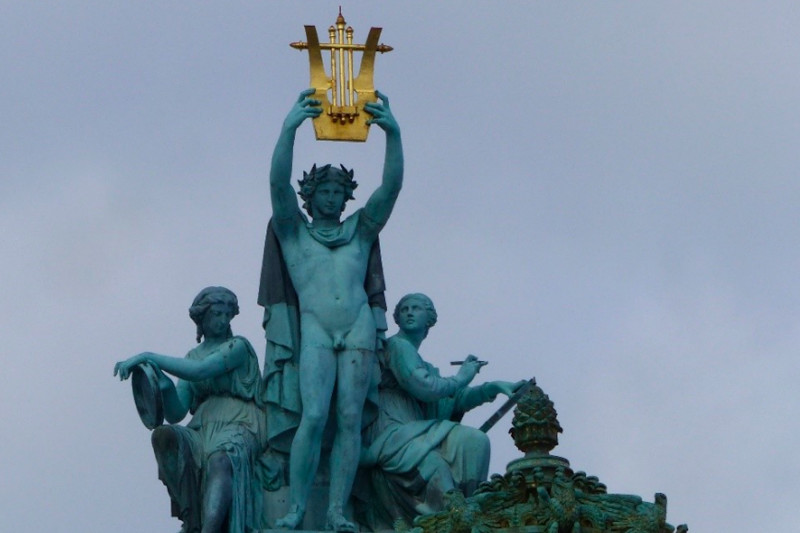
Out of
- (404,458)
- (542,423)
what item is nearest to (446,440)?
(404,458)

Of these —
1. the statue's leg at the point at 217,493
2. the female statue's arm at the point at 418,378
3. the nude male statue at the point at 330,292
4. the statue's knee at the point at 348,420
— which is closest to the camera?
the statue's leg at the point at 217,493

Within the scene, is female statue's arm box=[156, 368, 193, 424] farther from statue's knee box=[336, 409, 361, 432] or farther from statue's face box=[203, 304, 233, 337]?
statue's knee box=[336, 409, 361, 432]

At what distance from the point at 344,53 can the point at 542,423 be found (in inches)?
296

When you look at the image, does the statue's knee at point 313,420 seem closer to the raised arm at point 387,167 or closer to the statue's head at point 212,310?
the statue's head at point 212,310

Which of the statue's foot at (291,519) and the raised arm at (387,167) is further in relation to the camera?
the raised arm at (387,167)

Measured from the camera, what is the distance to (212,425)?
4044 cm

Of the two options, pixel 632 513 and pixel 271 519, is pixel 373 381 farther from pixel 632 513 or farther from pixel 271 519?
pixel 632 513

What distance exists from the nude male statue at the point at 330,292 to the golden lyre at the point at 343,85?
18cm

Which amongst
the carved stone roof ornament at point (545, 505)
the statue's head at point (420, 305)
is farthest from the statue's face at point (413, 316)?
the carved stone roof ornament at point (545, 505)

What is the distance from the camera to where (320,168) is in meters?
41.2

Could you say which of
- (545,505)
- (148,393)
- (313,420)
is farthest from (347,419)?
(545,505)

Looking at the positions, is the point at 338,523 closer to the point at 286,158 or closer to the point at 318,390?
the point at 318,390

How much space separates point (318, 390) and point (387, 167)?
7.59 feet

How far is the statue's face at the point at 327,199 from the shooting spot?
41.2m
